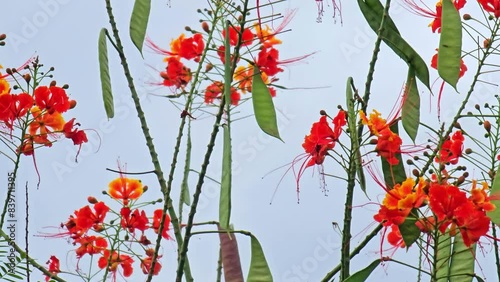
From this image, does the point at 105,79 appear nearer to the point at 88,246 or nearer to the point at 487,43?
the point at 88,246

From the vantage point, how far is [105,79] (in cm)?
209

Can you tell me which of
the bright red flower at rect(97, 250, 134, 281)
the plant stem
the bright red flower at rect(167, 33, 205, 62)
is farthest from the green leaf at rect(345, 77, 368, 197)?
the bright red flower at rect(97, 250, 134, 281)

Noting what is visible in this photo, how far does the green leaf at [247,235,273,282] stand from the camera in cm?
174

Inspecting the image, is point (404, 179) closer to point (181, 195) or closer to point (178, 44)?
point (181, 195)

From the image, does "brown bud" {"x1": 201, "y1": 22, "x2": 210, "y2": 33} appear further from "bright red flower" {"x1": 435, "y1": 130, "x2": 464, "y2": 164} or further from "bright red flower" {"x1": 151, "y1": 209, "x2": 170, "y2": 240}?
"bright red flower" {"x1": 435, "y1": 130, "x2": 464, "y2": 164}

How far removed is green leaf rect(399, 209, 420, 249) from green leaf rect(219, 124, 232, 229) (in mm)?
364

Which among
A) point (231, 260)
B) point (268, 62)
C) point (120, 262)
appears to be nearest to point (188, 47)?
point (268, 62)

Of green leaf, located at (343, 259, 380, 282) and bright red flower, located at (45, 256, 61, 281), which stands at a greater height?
bright red flower, located at (45, 256, 61, 281)

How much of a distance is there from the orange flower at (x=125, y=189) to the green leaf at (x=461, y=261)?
99 cm

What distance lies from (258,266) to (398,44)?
0.60 metres

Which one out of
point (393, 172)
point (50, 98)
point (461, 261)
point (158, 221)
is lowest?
point (461, 261)

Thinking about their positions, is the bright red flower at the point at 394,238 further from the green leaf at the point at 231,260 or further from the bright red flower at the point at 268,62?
the bright red flower at the point at 268,62

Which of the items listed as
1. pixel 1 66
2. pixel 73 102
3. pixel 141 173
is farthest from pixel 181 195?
pixel 1 66

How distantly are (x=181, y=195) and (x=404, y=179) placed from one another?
2.28 feet
